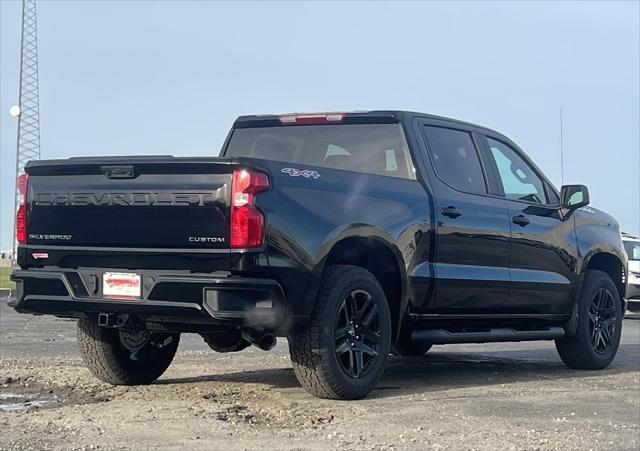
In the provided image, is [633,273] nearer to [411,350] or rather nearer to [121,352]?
[411,350]

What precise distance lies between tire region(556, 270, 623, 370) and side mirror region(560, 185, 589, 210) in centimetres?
71

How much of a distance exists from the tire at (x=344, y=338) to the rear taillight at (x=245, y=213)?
70cm

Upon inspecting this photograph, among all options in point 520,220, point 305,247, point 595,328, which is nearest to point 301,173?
point 305,247

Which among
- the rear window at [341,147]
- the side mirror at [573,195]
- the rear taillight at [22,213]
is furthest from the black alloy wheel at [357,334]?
the side mirror at [573,195]

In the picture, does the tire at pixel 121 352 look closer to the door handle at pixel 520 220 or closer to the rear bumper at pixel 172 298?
the rear bumper at pixel 172 298

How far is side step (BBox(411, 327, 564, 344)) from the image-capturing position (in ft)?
25.3

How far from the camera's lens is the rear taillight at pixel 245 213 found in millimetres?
6141

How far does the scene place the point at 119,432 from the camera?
555cm

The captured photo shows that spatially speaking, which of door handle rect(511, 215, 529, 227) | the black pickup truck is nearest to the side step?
the black pickup truck

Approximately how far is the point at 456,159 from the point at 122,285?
9.96 feet

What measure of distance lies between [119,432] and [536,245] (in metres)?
4.33

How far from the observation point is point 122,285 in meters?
6.44

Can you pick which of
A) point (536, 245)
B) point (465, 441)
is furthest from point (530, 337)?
point (465, 441)

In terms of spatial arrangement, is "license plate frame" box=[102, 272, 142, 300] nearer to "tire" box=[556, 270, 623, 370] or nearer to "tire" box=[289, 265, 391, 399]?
"tire" box=[289, 265, 391, 399]
